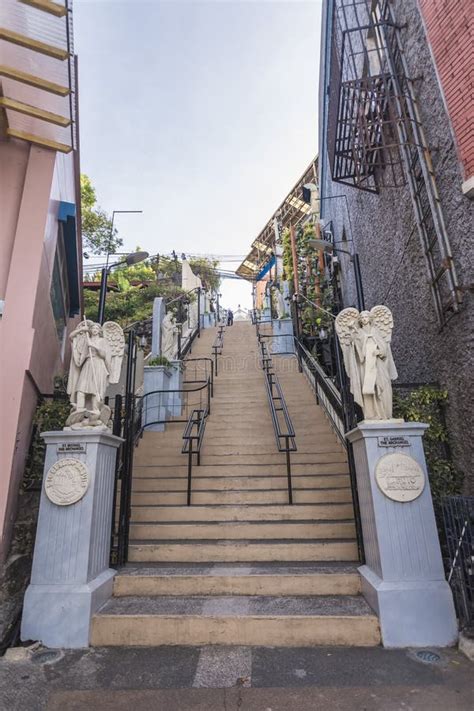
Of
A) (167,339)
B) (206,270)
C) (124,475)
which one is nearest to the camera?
(124,475)

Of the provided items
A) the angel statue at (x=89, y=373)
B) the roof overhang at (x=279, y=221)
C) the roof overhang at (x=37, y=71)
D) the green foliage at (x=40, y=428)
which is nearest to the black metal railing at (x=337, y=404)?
the angel statue at (x=89, y=373)

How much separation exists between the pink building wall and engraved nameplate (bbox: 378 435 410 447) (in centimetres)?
444

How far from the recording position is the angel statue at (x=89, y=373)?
4531 mm

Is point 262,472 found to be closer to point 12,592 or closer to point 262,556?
point 262,556

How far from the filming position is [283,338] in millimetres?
15062

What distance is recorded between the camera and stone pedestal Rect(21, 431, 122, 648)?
360 cm

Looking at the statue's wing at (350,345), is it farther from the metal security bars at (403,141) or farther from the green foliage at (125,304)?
the green foliage at (125,304)

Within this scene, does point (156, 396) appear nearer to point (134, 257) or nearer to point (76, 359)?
point (134, 257)

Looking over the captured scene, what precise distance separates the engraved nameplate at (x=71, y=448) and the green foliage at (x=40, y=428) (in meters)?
1.57

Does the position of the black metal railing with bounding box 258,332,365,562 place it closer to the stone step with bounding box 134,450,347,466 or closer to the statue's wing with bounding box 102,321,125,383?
the stone step with bounding box 134,450,347,466

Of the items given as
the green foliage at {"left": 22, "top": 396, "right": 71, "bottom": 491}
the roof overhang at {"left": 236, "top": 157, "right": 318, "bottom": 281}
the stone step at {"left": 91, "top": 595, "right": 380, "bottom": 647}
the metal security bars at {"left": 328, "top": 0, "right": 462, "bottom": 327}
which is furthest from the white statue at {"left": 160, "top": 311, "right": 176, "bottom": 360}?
the roof overhang at {"left": 236, "top": 157, "right": 318, "bottom": 281}

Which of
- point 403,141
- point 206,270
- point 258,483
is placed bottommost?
point 258,483

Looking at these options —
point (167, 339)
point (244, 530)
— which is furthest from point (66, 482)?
point (167, 339)

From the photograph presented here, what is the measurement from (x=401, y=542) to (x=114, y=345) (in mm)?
3877
